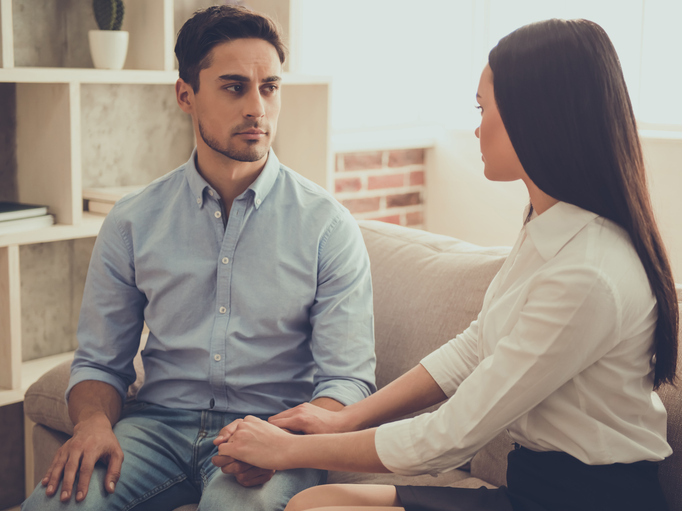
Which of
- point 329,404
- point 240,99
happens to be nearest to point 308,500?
point 329,404

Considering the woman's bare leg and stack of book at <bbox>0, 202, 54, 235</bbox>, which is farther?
stack of book at <bbox>0, 202, 54, 235</bbox>

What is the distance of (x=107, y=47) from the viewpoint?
207cm

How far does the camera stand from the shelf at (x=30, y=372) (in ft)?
6.39

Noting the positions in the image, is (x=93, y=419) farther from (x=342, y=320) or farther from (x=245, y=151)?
(x=245, y=151)

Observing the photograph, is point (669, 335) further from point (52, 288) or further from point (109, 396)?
point (52, 288)

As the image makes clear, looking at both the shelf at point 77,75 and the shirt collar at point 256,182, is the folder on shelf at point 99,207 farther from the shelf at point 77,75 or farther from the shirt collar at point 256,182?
the shirt collar at point 256,182

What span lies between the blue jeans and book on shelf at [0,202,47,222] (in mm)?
634

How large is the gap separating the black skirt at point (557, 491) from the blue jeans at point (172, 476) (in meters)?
0.30

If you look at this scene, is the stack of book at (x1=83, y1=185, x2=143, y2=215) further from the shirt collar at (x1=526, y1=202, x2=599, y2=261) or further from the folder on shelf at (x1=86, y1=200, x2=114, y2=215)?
the shirt collar at (x1=526, y1=202, x2=599, y2=261)


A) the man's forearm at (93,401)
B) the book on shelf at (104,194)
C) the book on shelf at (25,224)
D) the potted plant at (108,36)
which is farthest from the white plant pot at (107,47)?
the man's forearm at (93,401)

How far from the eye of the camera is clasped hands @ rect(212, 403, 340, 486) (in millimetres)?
1265

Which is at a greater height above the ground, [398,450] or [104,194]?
[104,194]

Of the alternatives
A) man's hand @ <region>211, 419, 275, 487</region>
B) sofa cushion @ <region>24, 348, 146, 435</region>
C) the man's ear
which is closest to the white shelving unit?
sofa cushion @ <region>24, 348, 146, 435</region>

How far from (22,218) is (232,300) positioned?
723 millimetres
